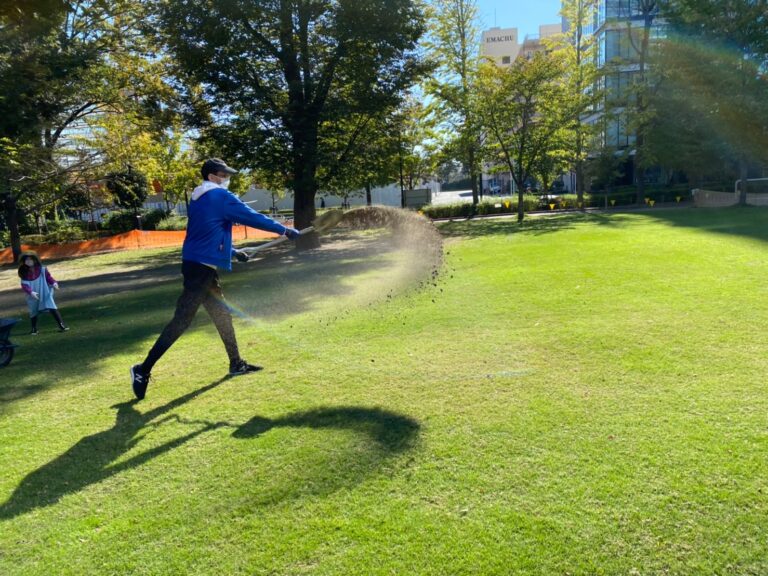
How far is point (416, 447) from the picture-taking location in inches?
154

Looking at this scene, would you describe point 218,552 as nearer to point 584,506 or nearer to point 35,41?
point 584,506

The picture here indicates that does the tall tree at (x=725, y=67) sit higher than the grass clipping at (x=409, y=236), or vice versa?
the tall tree at (x=725, y=67)

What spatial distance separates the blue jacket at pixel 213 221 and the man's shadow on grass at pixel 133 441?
1557 mm

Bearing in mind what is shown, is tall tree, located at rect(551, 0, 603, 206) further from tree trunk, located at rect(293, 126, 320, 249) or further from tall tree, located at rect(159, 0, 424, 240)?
tree trunk, located at rect(293, 126, 320, 249)

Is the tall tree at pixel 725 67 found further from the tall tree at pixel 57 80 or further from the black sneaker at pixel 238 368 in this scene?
the black sneaker at pixel 238 368

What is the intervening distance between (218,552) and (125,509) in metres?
0.89

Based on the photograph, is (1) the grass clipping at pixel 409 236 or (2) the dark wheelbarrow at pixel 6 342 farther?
(1) the grass clipping at pixel 409 236

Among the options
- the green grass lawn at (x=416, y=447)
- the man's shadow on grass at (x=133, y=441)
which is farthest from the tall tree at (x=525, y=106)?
the man's shadow on grass at (x=133, y=441)

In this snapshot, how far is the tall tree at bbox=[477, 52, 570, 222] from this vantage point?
26.7 m

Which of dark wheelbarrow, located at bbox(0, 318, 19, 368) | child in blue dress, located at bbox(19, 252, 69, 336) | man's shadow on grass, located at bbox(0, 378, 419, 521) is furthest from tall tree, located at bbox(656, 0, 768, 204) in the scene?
dark wheelbarrow, located at bbox(0, 318, 19, 368)

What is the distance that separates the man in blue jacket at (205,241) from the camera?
540 centimetres

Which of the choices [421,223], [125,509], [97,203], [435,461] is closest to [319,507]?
[435,461]

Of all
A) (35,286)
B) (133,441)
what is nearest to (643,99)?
(35,286)

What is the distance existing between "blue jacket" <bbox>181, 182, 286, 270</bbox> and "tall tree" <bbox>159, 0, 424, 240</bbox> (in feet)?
43.9
